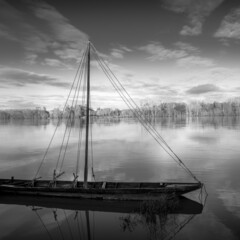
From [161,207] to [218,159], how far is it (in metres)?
24.5

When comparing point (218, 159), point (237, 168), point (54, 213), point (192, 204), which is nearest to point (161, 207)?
point (192, 204)

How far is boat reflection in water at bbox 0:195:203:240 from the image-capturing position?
16.0 meters

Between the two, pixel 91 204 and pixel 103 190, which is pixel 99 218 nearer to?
pixel 91 204

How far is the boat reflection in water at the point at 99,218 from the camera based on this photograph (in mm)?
15969

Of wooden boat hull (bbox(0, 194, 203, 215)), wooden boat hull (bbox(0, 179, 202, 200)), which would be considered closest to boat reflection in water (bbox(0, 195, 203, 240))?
wooden boat hull (bbox(0, 194, 203, 215))

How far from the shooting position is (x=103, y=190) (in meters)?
21.4

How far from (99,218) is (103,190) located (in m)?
3.16

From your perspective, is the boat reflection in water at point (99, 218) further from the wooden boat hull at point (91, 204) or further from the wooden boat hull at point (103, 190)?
the wooden boat hull at point (103, 190)

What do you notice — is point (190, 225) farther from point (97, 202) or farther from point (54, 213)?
point (54, 213)

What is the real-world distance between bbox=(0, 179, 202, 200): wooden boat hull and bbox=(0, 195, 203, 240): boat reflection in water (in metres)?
0.57

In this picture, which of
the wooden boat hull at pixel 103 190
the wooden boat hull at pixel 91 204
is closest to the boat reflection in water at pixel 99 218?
the wooden boat hull at pixel 91 204

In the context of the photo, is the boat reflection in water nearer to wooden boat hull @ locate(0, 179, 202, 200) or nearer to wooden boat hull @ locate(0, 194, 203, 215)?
wooden boat hull @ locate(0, 194, 203, 215)

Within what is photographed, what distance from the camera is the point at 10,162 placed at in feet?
134

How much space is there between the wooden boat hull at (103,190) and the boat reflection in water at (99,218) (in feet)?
1.85
